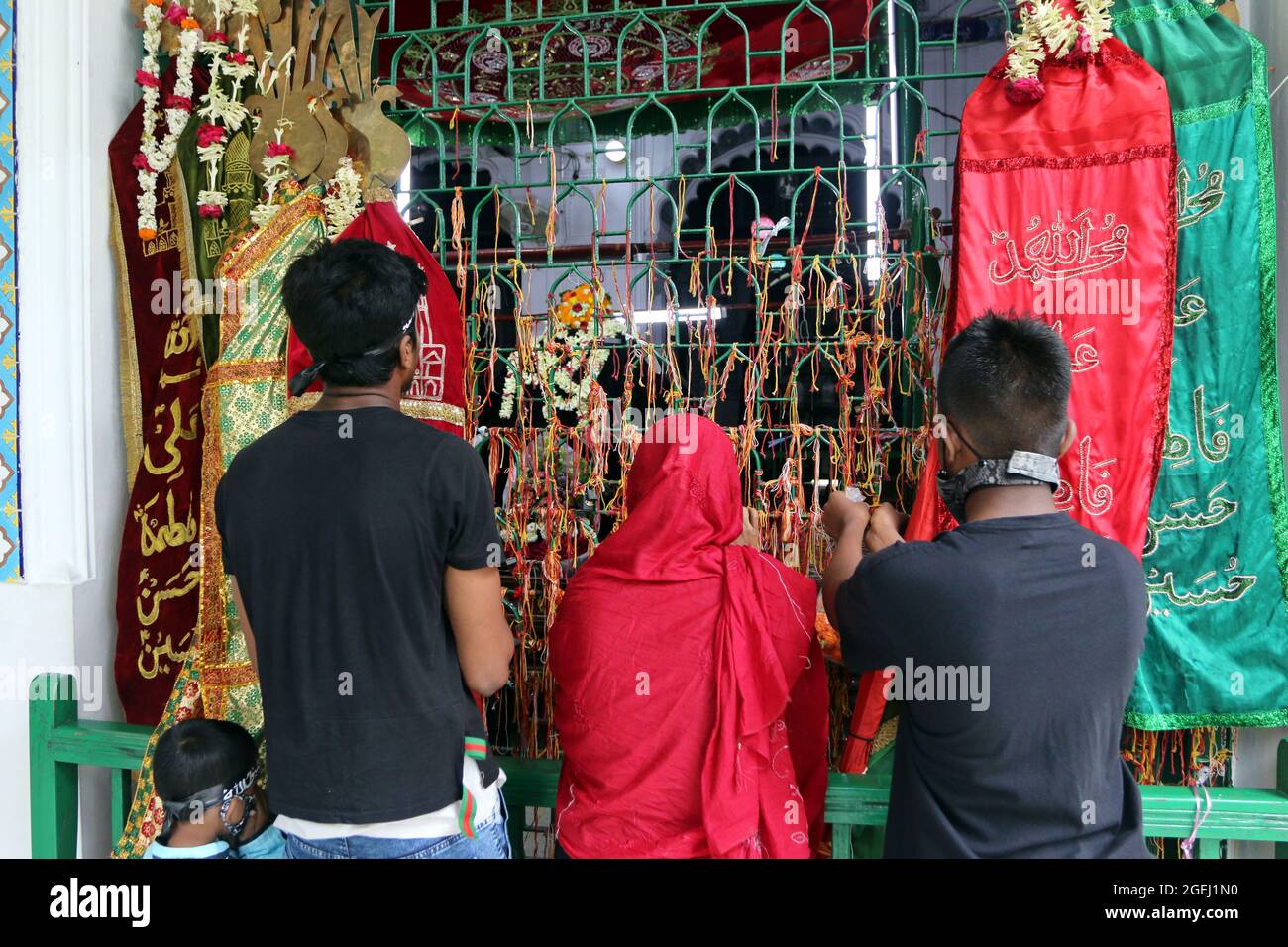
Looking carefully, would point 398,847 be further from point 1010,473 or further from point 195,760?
point 1010,473

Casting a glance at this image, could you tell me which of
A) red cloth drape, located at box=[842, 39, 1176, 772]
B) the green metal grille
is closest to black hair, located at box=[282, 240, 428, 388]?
the green metal grille

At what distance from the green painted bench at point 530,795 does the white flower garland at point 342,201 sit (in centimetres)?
125

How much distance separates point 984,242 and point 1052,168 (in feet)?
0.66

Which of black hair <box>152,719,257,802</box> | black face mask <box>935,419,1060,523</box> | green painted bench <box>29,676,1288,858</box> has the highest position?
black face mask <box>935,419,1060,523</box>

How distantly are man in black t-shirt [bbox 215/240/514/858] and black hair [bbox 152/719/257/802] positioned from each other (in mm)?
305

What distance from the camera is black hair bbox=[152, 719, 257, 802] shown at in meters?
1.70

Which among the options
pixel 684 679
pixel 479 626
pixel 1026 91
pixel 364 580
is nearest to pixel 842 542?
pixel 684 679

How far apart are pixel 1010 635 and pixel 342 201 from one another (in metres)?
1.87

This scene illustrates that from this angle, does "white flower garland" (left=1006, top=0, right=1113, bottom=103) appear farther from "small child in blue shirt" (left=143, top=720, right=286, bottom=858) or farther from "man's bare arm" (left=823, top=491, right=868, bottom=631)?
"small child in blue shirt" (left=143, top=720, right=286, bottom=858)

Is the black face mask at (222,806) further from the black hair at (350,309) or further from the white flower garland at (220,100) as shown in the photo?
the white flower garland at (220,100)

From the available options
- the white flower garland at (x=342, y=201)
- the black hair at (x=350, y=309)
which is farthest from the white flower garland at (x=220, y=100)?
the black hair at (x=350, y=309)

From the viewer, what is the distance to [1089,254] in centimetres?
199

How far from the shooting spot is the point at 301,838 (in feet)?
4.79
